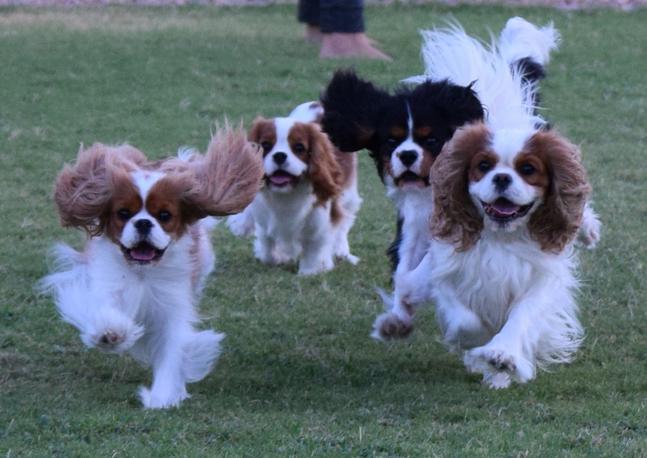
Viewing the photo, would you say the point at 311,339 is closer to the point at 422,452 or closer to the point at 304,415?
the point at 304,415

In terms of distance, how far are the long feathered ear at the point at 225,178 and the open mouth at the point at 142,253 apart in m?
0.26

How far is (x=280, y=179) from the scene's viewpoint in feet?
25.0

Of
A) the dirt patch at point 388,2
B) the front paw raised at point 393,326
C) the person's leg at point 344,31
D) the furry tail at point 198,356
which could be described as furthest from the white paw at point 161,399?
the dirt patch at point 388,2

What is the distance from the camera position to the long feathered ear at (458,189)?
5.26 metres

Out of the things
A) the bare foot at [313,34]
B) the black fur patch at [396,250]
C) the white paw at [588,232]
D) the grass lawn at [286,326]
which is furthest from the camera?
the bare foot at [313,34]

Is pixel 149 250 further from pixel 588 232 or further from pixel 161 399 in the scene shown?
pixel 588 232

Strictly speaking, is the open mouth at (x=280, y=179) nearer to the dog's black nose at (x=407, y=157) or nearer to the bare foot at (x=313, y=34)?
the dog's black nose at (x=407, y=157)

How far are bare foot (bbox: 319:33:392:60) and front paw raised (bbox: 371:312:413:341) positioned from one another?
26.9 ft

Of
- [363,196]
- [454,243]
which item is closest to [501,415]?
[454,243]

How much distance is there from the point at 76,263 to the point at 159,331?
0.59 m

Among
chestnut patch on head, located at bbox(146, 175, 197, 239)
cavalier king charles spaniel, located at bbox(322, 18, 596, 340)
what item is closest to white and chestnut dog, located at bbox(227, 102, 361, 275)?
cavalier king charles spaniel, located at bbox(322, 18, 596, 340)

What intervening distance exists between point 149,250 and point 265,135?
2358 millimetres

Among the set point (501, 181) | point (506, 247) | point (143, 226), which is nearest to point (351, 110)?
point (506, 247)

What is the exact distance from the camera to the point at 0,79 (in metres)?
13.3
